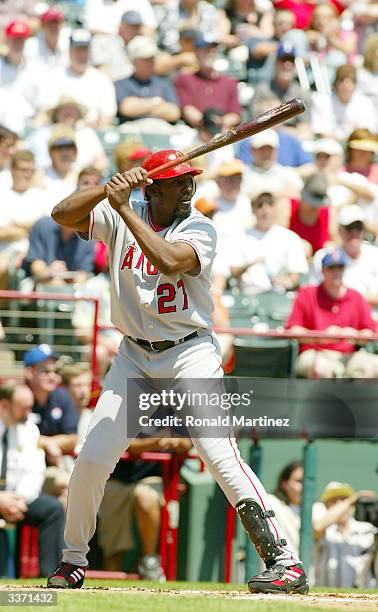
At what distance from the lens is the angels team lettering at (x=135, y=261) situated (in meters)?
5.94

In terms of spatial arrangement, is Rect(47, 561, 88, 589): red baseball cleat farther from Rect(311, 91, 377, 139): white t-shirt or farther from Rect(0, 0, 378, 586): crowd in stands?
Rect(311, 91, 377, 139): white t-shirt

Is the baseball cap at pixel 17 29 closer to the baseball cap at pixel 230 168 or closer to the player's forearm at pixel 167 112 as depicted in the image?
the player's forearm at pixel 167 112

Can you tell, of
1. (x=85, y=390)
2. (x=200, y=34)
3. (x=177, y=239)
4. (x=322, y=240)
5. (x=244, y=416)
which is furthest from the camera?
(x=200, y=34)

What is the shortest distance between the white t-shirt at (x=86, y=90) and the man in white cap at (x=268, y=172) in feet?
4.98

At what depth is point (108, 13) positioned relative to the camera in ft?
44.7

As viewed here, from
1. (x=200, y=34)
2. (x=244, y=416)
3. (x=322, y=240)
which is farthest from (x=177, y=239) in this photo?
(x=200, y=34)

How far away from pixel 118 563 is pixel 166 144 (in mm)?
4451

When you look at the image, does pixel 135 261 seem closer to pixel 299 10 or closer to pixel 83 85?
pixel 83 85

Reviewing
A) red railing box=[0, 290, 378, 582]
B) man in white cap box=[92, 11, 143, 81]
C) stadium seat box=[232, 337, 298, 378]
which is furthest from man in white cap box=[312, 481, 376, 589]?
man in white cap box=[92, 11, 143, 81]

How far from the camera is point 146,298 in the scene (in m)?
5.91

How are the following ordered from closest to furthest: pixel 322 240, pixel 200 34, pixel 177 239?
1. pixel 177 239
2. pixel 322 240
3. pixel 200 34

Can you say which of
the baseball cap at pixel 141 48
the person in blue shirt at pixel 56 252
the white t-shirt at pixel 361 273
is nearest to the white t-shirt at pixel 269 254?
the white t-shirt at pixel 361 273

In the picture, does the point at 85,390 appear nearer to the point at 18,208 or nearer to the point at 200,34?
the point at 18,208

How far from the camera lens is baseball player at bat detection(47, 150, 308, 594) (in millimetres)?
5863
